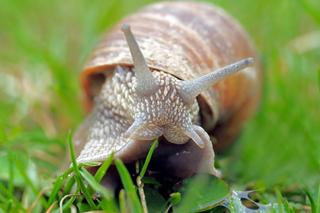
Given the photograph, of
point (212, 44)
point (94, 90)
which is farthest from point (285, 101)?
point (94, 90)

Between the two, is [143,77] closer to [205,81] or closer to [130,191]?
[205,81]

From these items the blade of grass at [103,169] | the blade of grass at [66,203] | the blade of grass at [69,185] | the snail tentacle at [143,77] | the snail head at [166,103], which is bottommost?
the blade of grass at [66,203]

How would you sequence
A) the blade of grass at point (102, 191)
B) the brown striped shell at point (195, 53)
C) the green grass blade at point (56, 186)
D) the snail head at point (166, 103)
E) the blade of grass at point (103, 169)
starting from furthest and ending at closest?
the brown striped shell at point (195, 53) < the snail head at point (166, 103) < the green grass blade at point (56, 186) < the blade of grass at point (103, 169) < the blade of grass at point (102, 191)

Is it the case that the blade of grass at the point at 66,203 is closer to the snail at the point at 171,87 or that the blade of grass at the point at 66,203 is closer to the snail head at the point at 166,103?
the snail at the point at 171,87

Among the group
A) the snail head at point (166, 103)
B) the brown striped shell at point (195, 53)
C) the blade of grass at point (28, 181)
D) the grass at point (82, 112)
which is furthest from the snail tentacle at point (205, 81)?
the blade of grass at point (28, 181)

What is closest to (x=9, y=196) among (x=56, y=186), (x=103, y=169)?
(x=56, y=186)

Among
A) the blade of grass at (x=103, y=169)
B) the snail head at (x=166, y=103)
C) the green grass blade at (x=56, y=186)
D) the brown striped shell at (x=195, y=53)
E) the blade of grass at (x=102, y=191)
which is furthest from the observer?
the brown striped shell at (x=195, y=53)
